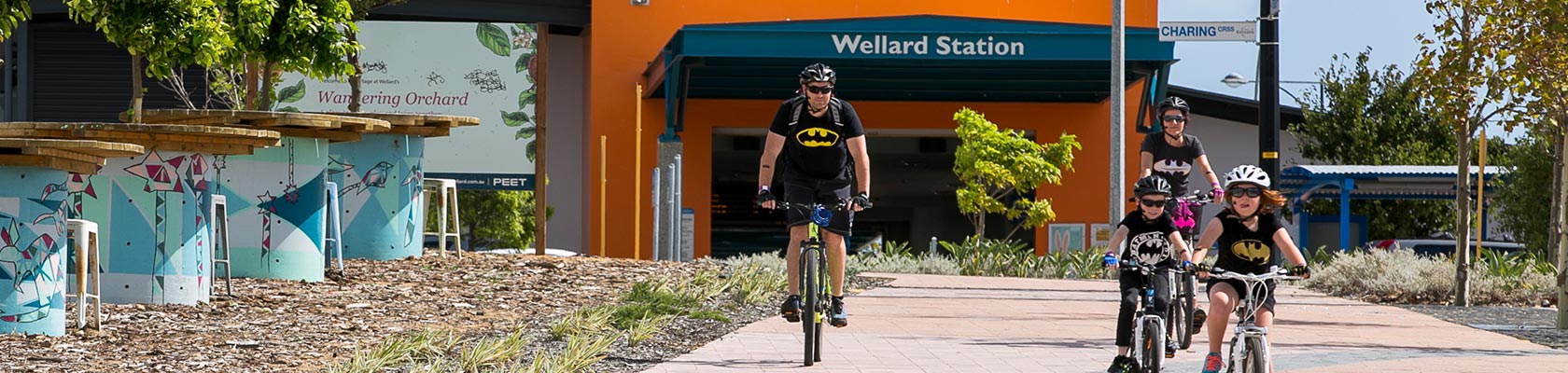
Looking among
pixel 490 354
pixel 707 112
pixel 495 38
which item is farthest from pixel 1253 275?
pixel 707 112

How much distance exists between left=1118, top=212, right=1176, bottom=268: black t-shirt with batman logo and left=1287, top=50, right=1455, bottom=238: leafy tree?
3171 centimetres

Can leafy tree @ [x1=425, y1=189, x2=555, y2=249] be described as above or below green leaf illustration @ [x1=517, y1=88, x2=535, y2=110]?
below

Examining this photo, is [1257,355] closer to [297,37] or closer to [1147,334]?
[1147,334]

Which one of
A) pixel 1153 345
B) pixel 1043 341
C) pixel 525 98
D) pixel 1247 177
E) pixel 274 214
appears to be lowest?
pixel 1043 341

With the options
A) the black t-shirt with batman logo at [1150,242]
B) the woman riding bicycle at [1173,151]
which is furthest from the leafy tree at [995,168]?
the black t-shirt with batman logo at [1150,242]

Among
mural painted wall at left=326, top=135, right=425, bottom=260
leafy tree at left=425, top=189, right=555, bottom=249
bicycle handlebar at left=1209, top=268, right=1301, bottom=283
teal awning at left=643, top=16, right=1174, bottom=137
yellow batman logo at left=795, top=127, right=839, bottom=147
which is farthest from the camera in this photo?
leafy tree at left=425, top=189, right=555, bottom=249

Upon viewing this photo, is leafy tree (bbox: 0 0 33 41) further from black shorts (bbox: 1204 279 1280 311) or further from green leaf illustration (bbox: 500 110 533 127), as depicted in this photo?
green leaf illustration (bbox: 500 110 533 127)

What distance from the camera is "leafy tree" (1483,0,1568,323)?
14.2m

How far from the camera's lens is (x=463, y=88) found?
3048cm

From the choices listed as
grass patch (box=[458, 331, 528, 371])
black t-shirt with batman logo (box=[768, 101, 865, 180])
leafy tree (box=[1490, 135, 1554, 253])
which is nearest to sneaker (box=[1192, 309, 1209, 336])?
black t-shirt with batman logo (box=[768, 101, 865, 180])

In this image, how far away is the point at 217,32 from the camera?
45.5ft

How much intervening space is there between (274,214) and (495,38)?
1488 centimetres

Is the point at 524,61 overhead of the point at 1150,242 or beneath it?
overhead

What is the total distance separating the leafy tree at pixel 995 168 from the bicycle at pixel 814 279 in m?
22.5
